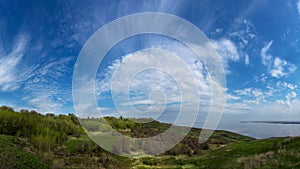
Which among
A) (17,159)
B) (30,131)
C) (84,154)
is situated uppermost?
(30,131)

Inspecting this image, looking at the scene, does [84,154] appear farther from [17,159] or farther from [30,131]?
[17,159]

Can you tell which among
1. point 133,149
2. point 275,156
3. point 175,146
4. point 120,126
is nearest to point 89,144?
point 133,149

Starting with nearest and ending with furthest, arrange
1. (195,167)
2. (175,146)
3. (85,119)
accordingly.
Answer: (195,167), (175,146), (85,119)

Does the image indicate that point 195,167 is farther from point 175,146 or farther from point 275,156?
point 175,146

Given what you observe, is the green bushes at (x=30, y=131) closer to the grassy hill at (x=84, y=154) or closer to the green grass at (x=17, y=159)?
the grassy hill at (x=84, y=154)

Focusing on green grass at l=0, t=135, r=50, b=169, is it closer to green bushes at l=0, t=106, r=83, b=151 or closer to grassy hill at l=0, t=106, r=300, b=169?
grassy hill at l=0, t=106, r=300, b=169

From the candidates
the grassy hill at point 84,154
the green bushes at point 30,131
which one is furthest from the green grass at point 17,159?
the green bushes at point 30,131

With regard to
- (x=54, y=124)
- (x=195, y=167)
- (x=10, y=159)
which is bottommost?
(x=195, y=167)

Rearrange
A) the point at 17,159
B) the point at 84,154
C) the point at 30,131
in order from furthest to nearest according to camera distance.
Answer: the point at 30,131 → the point at 84,154 → the point at 17,159

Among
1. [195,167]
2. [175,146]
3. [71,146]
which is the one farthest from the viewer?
[175,146]

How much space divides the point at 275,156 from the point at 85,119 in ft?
123

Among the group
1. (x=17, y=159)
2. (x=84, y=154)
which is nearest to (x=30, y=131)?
(x=84, y=154)

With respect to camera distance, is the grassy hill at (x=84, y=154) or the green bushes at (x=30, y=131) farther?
the green bushes at (x=30, y=131)

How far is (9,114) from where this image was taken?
28156 mm
